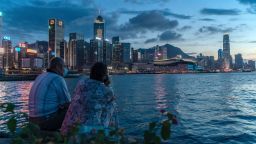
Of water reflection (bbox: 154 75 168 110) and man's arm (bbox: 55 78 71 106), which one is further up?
man's arm (bbox: 55 78 71 106)

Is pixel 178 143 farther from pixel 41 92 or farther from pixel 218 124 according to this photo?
pixel 41 92

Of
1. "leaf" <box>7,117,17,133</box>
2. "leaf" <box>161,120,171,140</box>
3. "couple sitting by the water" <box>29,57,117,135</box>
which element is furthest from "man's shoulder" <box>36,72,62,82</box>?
"leaf" <box>161,120,171,140</box>

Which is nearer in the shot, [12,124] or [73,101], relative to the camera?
[12,124]

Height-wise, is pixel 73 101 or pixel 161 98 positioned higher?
pixel 73 101

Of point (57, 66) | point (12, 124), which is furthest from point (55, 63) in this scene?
point (12, 124)

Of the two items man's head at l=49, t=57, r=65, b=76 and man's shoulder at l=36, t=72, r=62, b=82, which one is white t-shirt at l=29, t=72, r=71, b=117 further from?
man's head at l=49, t=57, r=65, b=76

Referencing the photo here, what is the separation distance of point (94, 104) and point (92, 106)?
0.15ft

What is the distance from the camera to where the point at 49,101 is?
6820mm

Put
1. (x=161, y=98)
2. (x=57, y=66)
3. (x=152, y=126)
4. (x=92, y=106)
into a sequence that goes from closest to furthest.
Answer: (x=152, y=126), (x=92, y=106), (x=57, y=66), (x=161, y=98)

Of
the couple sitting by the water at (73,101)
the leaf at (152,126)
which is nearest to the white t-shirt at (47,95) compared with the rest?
the couple sitting by the water at (73,101)

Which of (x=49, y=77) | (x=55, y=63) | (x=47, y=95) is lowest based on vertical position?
(x=47, y=95)

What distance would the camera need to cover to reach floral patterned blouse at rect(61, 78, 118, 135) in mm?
5746

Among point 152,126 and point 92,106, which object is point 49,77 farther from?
point 152,126

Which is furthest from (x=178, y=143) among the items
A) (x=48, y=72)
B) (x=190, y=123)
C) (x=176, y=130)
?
(x=48, y=72)
